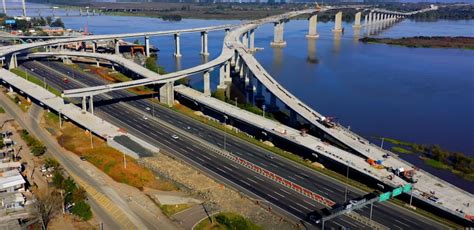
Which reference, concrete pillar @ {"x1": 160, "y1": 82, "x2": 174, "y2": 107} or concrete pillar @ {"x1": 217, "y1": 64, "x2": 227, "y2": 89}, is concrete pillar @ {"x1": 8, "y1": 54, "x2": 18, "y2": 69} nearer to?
concrete pillar @ {"x1": 160, "y1": 82, "x2": 174, "y2": 107}

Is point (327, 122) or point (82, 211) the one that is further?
point (327, 122)

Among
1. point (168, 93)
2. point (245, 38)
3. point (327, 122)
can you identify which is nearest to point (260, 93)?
point (168, 93)

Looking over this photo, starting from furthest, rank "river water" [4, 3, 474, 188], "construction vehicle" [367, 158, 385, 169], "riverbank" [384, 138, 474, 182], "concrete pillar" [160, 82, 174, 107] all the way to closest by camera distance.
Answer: "concrete pillar" [160, 82, 174, 107] → "river water" [4, 3, 474, 188] → "riverbank" [384, 138, 474, 182] → "construction vehicle" [367, 158, 385, 169]

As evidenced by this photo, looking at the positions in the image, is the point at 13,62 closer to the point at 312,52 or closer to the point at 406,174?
the point at 312,52

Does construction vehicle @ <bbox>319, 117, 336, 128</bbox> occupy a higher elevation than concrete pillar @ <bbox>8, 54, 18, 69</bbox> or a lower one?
A: lower

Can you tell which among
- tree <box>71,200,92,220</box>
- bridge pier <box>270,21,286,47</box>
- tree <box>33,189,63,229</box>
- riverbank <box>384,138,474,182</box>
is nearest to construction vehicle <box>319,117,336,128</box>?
riverbank <box>384,138,474,182</box>

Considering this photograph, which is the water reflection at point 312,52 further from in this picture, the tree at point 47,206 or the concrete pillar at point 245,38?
the tree at point 47,206

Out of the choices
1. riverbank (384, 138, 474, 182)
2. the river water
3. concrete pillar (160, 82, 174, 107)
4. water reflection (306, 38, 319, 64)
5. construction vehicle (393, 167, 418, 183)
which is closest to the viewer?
construction vehicle (393, 167, 418, 183)
